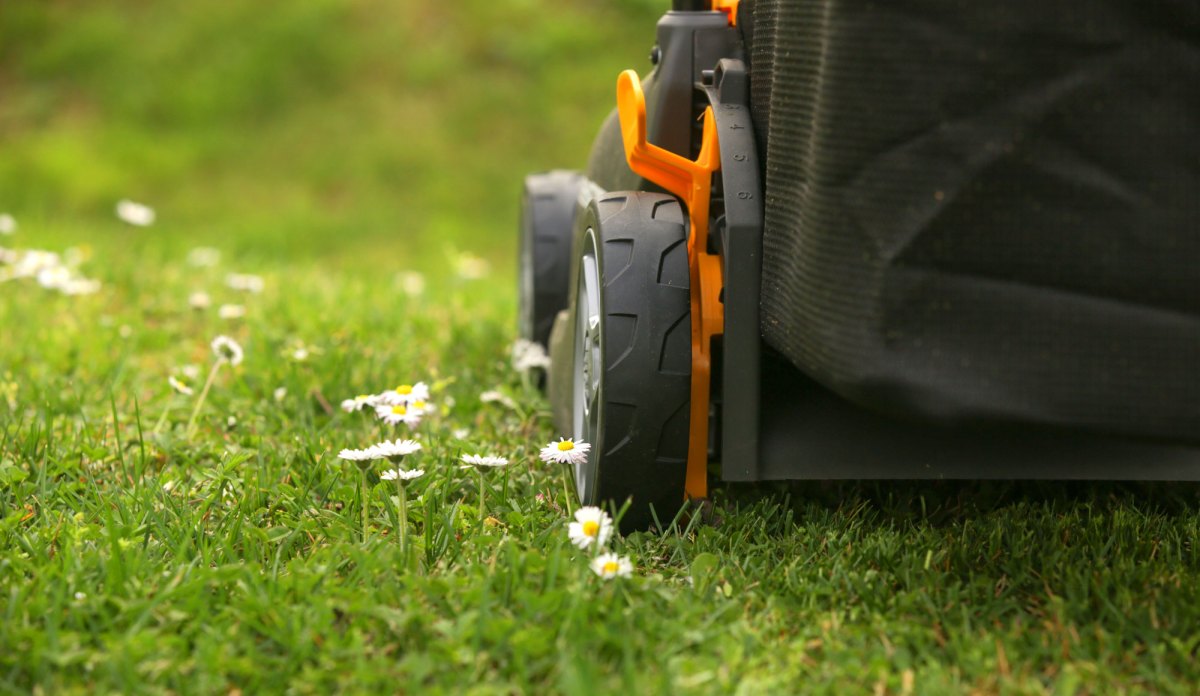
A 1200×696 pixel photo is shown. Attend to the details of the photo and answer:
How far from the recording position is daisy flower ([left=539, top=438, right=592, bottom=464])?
7.16 feet

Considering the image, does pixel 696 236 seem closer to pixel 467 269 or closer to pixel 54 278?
pixel 54 278

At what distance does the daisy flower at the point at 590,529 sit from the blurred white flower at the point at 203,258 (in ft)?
11.9

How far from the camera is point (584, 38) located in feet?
30.2

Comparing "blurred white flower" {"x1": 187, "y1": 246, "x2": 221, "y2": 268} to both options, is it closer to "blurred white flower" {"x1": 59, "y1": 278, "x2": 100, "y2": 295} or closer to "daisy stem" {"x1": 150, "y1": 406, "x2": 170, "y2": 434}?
"blurred white flower" {"x1": 59, "y1": 278, "x2": 100, "y2": 295}

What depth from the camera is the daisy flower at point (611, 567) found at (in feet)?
6.30

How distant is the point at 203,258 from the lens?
5.26 meters

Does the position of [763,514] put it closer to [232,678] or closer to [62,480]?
[232,678]

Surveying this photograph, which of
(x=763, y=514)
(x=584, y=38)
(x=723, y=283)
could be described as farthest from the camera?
(x=584, y=38)

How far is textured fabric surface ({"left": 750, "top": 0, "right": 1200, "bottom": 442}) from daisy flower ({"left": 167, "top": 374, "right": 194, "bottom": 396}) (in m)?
1.88

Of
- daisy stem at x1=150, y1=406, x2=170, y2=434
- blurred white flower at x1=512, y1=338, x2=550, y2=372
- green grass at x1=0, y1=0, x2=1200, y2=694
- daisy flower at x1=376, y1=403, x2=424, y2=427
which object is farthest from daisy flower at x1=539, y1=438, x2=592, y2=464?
daisy stem at x1=150, y1=406, x2=170, y2=434

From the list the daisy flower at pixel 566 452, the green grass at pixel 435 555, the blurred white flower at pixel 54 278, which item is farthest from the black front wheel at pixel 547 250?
the blurred white flower at pixel 54 278

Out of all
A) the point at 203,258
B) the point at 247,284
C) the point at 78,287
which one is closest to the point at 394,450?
the point at 78,287

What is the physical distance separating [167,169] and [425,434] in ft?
18.7

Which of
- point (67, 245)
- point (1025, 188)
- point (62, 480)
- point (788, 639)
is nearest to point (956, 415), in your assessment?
point (1025, 188)
